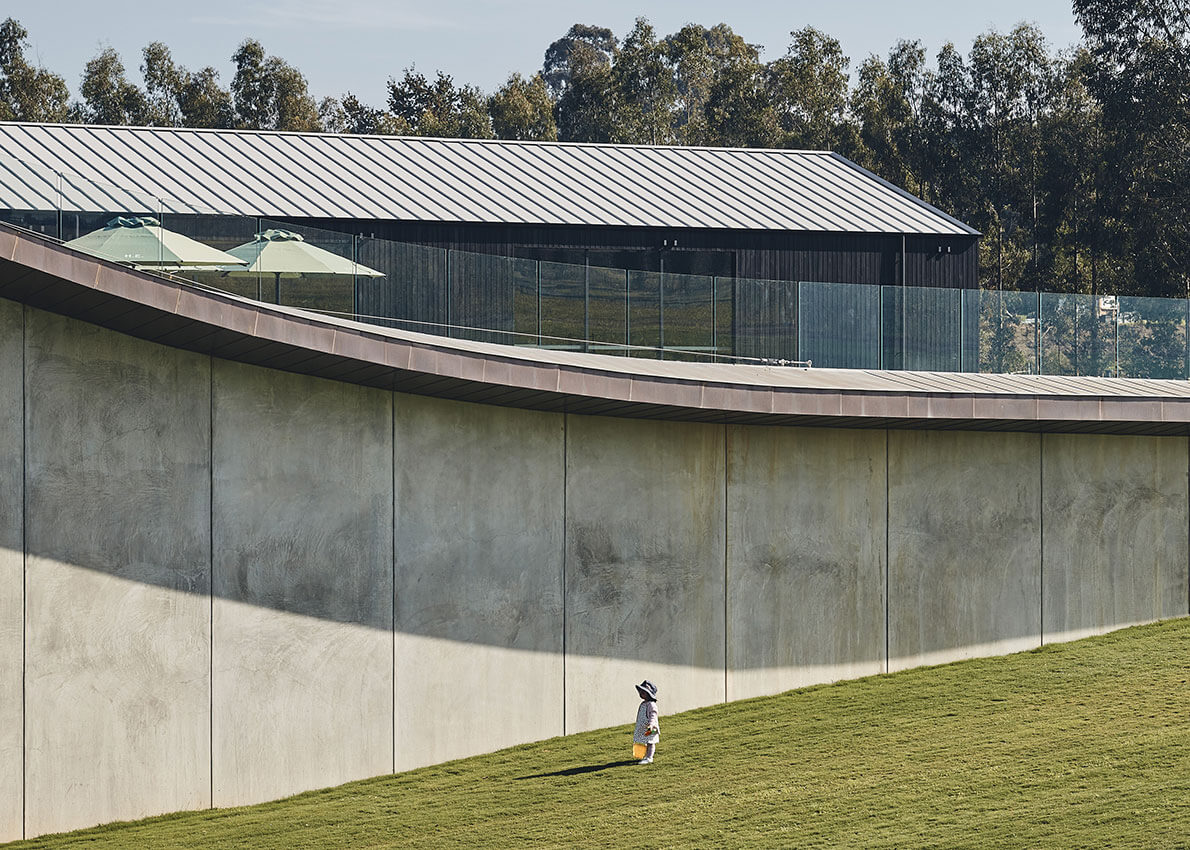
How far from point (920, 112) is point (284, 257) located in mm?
53331

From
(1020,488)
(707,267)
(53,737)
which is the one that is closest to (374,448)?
(53,737)

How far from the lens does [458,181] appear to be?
32625mm

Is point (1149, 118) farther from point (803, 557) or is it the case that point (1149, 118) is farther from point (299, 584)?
point (299, 584)

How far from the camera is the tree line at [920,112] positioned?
180 ft

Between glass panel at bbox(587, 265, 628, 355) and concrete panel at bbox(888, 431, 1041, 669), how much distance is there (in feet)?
13.1

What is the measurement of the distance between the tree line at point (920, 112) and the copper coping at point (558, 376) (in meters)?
33.4

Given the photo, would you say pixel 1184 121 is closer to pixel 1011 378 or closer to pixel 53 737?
pixel 1011 378

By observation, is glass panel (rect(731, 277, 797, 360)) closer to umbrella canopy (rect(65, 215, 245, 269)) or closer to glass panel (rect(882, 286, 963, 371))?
glass panel (rect(882, 286, 963, 371))

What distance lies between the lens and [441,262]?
64.5 feet

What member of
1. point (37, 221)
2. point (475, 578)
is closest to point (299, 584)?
point (475, 578)

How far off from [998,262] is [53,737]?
5290 centimetres

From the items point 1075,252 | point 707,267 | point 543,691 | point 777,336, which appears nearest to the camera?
point 543,691

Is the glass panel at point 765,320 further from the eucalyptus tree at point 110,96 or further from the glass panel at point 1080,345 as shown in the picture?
the eucalyptus tree at point 110,96

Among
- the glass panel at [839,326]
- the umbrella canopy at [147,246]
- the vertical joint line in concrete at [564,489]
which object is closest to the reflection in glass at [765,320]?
the glass panel at [839,326]
